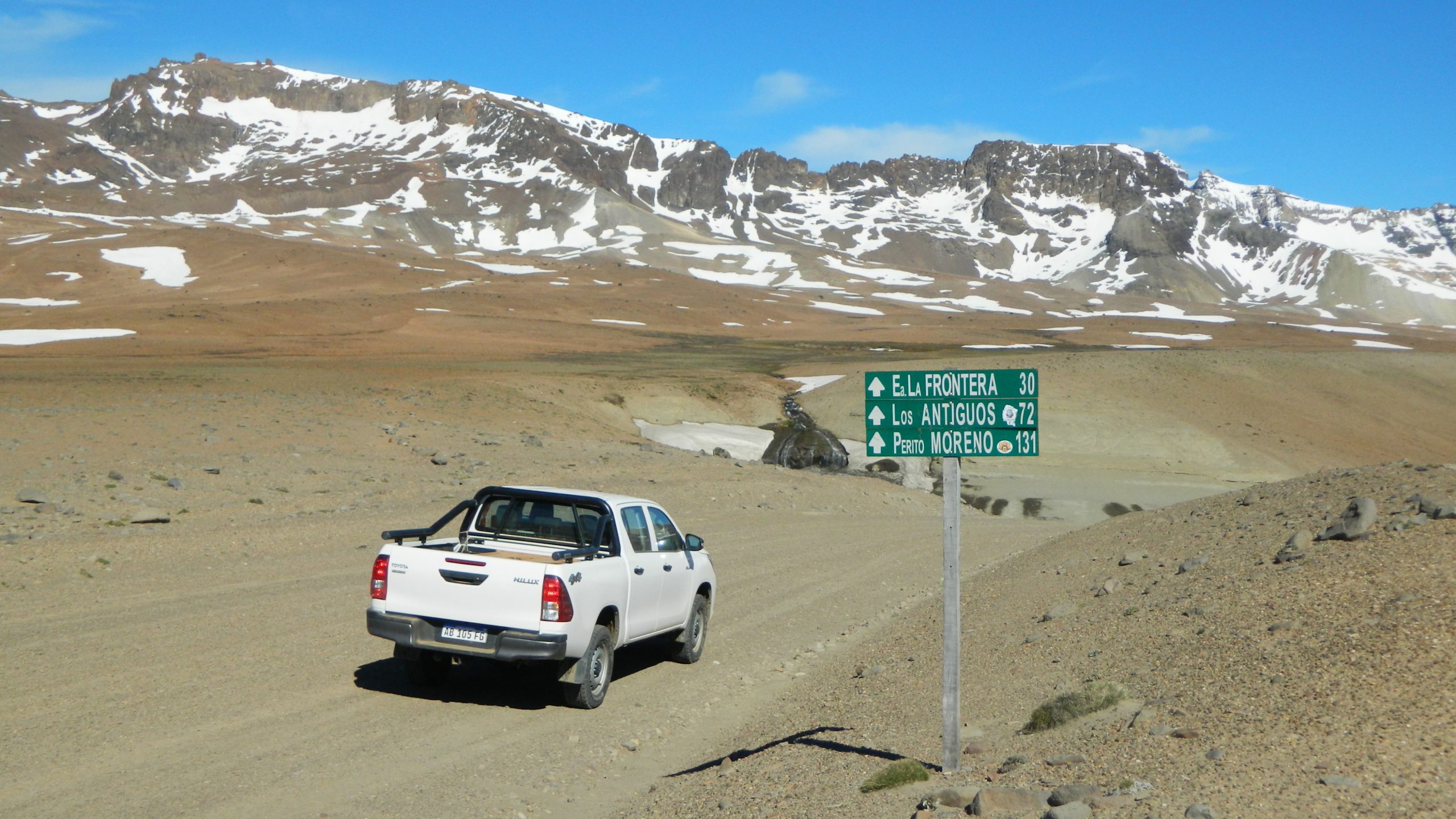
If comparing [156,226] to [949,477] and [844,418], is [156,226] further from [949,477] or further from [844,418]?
[949,477]

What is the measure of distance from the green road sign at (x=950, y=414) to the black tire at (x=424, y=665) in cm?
448

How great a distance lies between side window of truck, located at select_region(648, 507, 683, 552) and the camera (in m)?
11.2

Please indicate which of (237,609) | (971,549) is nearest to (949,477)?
(237,609)

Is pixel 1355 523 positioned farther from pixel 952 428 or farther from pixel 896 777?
pixel 896 777

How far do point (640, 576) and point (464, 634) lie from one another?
6.04 feet

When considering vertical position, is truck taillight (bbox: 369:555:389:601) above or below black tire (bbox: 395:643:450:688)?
above

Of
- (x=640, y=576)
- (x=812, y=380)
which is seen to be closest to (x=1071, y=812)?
(x=640, y=576)

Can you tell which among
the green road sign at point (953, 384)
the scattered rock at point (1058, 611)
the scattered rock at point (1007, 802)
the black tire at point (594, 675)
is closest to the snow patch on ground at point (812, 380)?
the scattered rock at point (1058, 611)

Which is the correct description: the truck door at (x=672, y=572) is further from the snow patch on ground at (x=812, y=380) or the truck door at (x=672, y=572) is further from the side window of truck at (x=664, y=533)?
the snow patch on ground at (x=812, y=380)

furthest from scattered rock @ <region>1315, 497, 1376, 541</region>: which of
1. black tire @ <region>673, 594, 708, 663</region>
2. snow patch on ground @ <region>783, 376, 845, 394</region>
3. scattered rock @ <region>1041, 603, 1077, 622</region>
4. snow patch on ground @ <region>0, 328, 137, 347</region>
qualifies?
snow patch on ground @ <region>0, 328, 137, 347</region>

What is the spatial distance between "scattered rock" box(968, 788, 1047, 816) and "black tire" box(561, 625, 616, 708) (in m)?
4.25

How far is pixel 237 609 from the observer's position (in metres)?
12.6

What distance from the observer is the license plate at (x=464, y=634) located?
9.18 m

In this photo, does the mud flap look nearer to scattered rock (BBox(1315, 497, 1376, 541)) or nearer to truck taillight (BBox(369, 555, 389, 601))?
truck taillight (BBox(369, 555, 389, 601))
